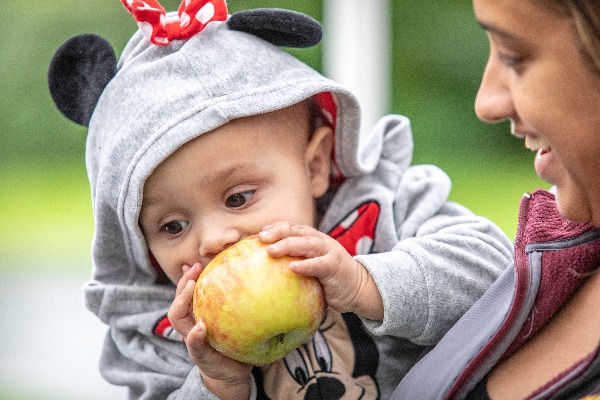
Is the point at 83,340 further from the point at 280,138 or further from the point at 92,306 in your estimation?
the point at 280,138

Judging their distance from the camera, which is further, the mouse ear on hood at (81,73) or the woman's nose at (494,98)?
the mouse ear on hood at (81,73)

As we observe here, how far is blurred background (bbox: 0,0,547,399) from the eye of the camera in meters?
3.22

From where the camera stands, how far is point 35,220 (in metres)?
3.94

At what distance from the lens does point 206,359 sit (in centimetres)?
116

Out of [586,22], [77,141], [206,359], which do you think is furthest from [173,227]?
[77,141]

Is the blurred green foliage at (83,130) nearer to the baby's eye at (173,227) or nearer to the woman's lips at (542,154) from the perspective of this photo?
the baby's eye at (173,227)

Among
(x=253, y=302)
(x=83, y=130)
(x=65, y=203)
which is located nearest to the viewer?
(x=253, y=302)

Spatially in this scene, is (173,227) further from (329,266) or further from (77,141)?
(77,141)

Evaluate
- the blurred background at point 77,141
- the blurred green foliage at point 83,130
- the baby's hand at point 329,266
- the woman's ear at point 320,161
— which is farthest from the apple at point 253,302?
the blurred green foliage at point 83,130

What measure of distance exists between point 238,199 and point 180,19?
0.31 meters

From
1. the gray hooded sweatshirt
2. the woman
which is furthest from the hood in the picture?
the woman

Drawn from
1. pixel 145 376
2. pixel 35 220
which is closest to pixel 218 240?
pixel 145 376

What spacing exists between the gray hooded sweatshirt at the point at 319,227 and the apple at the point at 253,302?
0.13 m

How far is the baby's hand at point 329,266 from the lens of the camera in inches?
42.7
